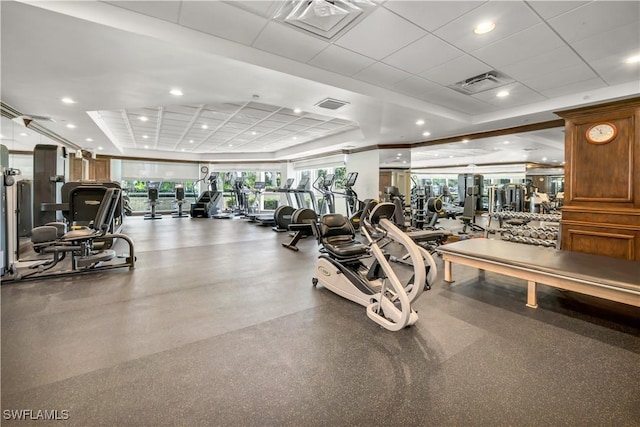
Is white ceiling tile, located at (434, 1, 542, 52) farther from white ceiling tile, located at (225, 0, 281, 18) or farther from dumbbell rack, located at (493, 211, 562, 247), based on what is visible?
dumbbell rack, located at (493, 211, 562, 247)

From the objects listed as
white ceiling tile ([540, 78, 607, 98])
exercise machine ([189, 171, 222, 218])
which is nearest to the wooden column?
white ceiling tile ([540, 78, 607, 98])

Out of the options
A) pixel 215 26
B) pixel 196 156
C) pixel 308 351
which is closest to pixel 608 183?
pixel 308 351

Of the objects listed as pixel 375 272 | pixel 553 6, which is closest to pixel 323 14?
pixel 553 6

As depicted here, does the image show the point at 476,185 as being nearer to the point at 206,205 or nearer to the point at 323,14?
the point at 323,14

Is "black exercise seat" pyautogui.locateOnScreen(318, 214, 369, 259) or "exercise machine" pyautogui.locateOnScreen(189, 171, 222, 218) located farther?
"exercise machine" pyautogui.locateOnScreen(189, 171, 222, 218)

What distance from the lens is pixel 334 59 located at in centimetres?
342

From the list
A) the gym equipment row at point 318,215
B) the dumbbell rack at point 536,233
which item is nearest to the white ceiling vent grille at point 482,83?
the dumbbell rack at point 536,233

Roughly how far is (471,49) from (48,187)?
26.4 ft

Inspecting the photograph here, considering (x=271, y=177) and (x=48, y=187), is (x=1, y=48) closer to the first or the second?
(x=48, y=187)

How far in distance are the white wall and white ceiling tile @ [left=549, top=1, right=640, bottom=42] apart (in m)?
5.90

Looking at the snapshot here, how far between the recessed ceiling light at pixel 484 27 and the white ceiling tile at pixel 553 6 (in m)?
0.32

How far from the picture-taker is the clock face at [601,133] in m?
3.51

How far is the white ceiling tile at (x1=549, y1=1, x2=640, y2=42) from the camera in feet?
7.77

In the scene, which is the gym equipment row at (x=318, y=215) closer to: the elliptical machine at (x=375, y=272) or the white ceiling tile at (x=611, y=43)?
the elliptical machine at (x=375, y=272)
